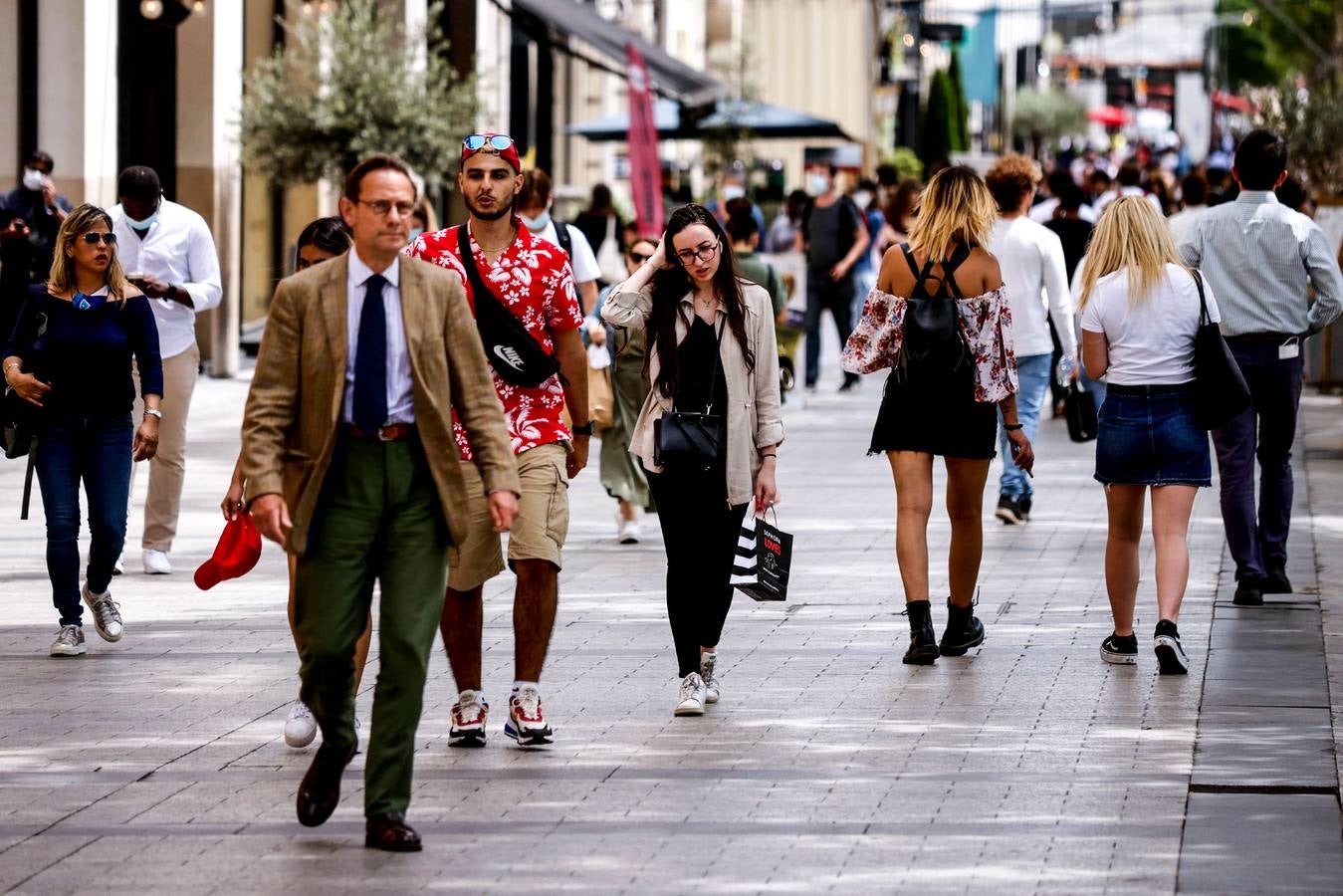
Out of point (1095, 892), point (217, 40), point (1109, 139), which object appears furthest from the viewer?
point (1109, 139)

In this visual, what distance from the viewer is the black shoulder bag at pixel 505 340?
7.07 meters

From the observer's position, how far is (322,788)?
6.02m

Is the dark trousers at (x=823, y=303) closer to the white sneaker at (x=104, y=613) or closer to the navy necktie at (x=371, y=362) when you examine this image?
the white sneaker at (x=104, y=613)

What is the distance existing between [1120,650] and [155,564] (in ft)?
14.8

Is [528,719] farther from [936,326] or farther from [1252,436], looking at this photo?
[1252,436]

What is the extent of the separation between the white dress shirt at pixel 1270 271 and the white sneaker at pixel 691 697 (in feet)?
10.9

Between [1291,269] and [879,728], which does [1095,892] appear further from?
[1291,269]

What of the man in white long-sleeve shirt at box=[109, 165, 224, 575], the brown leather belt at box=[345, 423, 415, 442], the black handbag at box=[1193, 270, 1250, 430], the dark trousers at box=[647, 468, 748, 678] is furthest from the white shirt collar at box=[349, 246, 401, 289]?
the man in white long-sleeve shirt at box=[109, 165, 224, 575]

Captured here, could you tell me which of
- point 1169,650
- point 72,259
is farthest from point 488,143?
point 1169,650

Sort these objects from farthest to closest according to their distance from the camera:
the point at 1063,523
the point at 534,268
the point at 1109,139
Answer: the point at 1109,139, the point at 1063,523, the point at 534,268

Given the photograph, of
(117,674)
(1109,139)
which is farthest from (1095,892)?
(1109,139)

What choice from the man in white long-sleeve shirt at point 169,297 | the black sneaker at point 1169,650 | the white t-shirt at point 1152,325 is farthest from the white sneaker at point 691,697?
the man in white long-sleeve shirt at point 169,297

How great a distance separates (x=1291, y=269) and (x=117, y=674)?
495 centimetres

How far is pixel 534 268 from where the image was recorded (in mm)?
7133
